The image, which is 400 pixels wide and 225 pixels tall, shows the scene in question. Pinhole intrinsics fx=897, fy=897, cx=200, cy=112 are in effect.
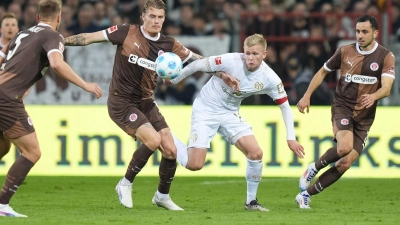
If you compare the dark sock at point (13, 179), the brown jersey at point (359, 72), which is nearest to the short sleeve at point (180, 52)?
the brown jersey at point (359, 72)

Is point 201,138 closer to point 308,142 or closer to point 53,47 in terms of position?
point 53,47

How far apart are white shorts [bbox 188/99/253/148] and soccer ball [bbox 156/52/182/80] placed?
0.89 metres

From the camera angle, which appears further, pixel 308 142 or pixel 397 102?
pixel 397 102

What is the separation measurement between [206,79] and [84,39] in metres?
7.18

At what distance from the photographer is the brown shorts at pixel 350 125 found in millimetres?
10266

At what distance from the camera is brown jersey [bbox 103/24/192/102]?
32.0ft

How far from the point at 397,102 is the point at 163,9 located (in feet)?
25.5

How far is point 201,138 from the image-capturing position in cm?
989

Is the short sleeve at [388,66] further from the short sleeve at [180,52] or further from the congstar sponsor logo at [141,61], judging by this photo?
the congstar sponsor logo at [141,61]

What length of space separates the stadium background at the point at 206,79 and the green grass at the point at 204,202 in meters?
0.42

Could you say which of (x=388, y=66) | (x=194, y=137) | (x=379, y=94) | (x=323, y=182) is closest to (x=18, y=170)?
(x=194, y=137)

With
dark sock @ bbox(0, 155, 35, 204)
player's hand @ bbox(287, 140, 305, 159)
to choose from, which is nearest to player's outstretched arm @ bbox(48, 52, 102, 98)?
dark sock @ bbox(0, 155, 35, 204)

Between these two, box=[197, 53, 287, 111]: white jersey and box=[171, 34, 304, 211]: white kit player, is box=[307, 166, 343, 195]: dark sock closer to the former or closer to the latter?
box=[171, 34, 304, 211]: white kit player

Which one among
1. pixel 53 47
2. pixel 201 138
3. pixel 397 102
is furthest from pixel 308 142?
pixel 53 47
